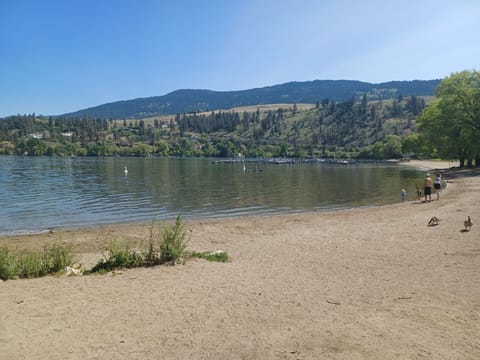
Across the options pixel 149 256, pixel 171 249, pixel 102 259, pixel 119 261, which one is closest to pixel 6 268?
pixel 102 259

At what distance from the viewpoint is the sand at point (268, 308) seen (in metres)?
7.05

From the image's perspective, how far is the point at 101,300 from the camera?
9656 mm

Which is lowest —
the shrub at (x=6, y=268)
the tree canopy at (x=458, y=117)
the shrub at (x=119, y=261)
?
the shrub at (x=119, y=261)

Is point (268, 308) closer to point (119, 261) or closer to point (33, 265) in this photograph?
point (119, 261)

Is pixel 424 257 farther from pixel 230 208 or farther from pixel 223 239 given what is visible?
pixel 230 208

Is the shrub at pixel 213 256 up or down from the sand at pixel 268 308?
down

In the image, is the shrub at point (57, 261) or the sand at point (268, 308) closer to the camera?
the sand at point (268, 308)

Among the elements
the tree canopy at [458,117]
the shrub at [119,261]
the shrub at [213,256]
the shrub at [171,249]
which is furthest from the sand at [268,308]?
the tree canopy at [458,117]

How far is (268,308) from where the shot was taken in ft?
30.0

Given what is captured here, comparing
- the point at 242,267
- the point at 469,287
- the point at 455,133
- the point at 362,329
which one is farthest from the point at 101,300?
the point at 455,133

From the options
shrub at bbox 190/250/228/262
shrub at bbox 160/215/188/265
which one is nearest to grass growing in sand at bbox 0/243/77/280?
shrub at bbox 160/215/188/265

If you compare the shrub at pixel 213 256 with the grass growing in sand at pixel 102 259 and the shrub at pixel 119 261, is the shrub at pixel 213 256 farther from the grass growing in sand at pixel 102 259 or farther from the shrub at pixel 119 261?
the shrub at pixel 119 261

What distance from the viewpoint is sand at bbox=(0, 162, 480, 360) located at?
23.1 ft

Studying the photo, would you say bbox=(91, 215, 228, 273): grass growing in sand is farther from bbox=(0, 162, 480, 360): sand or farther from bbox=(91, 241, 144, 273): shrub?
bbox=(0, 162, 480, 360): sand
